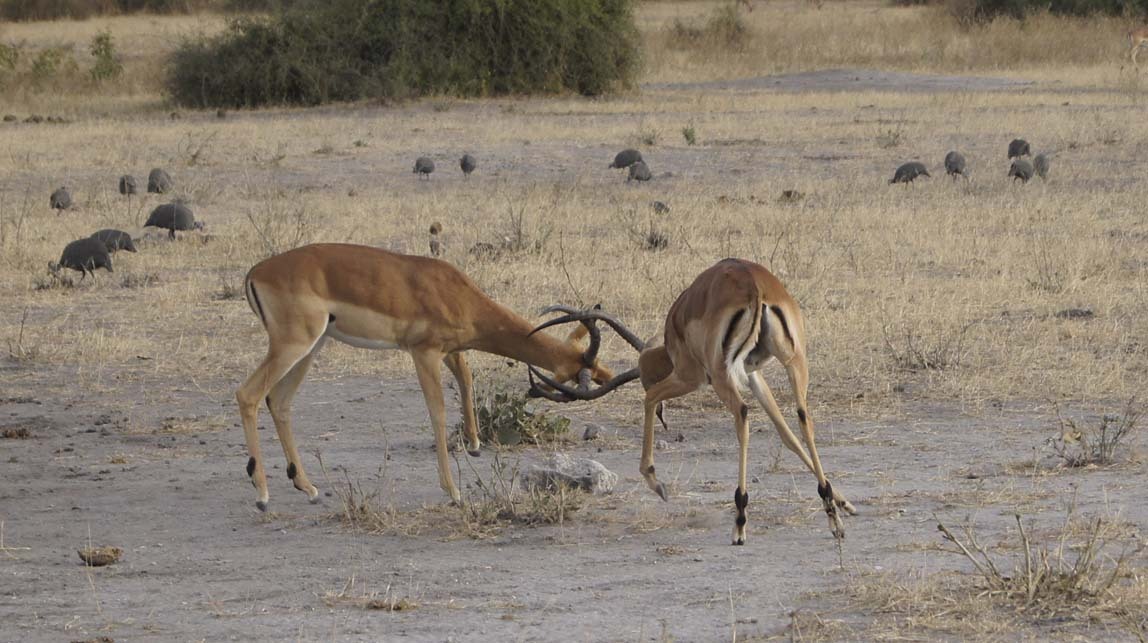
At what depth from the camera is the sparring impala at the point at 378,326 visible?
673cm

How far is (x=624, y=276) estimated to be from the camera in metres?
11.7

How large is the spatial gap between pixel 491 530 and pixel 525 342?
101cm

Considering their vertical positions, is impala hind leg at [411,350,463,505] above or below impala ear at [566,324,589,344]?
below

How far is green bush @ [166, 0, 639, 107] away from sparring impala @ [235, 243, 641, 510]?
22249 millimetres

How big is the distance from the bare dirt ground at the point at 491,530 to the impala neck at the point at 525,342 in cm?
57

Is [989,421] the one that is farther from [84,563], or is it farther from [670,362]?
[84,563]

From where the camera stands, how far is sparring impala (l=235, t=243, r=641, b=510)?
6.73 meters

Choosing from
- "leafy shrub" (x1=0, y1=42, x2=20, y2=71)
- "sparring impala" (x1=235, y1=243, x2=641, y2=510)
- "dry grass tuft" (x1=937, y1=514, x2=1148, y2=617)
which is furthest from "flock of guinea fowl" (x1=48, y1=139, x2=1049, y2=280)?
"leafy shrub" (x1=0, y1=42, x2=20, y2=71)

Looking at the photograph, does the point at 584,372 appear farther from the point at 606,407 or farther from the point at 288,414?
the point at 606,407

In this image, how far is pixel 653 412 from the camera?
6.65 metres

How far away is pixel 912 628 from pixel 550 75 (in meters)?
25.4

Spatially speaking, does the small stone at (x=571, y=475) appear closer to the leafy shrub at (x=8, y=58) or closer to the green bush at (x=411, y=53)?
the green bush at (x=411, y=53)

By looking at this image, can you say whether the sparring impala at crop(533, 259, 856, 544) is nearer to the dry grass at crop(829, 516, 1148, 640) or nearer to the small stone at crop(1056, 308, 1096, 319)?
the dry grass at crop(829, 516, 1148, 640)

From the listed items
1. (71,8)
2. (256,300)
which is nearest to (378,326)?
(256,300)
